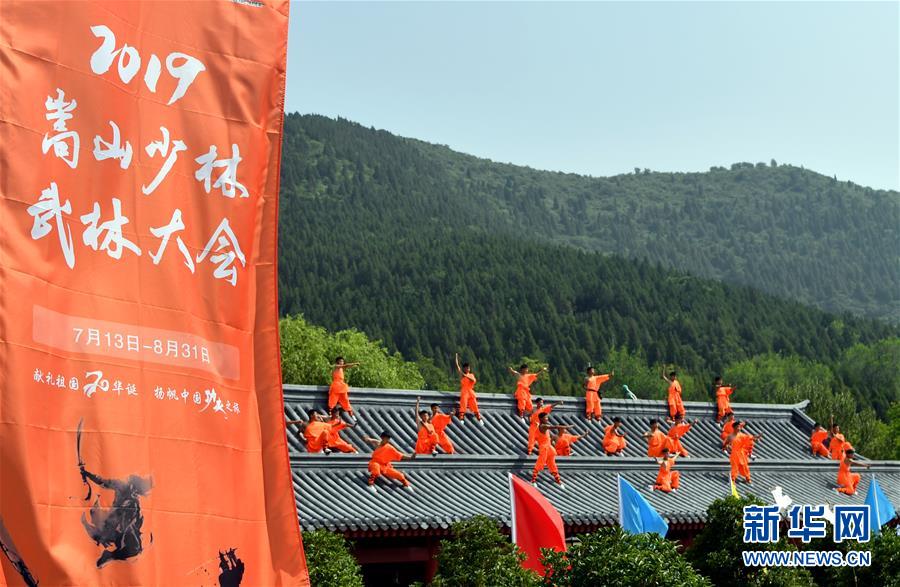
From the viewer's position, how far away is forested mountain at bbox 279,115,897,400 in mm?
71125

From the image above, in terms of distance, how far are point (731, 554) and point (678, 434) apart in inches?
351

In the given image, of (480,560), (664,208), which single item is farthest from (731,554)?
(664,208)

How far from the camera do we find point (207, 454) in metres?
5.52

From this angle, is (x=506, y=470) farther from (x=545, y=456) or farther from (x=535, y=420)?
(x=535, y=420)

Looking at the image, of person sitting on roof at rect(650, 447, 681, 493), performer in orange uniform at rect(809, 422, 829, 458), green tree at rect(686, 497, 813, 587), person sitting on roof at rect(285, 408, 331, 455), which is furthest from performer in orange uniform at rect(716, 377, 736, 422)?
green tree at rect(686, 497, 813, 587)

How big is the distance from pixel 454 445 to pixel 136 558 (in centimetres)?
1407

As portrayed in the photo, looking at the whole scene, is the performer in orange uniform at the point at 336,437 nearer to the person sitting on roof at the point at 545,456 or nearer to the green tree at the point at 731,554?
the person sitting on roof at the point at 545,456

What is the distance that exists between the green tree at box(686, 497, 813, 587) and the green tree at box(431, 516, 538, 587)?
2382mm

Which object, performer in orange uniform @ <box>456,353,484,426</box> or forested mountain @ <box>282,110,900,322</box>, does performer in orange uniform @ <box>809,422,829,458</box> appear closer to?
performer in orange uniform @ <box>456,353,484,426</box>

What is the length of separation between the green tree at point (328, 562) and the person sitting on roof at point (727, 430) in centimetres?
1163

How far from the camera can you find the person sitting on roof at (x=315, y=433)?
16.9m

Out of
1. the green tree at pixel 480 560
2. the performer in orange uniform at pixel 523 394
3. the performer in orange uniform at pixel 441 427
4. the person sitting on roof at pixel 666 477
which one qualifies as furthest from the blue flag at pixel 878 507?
the green tree at pixel 480 560

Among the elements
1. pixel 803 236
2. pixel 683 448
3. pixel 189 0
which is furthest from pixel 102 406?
pixel 803 236

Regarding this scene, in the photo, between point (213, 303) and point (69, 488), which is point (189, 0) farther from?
point (69, 488)
